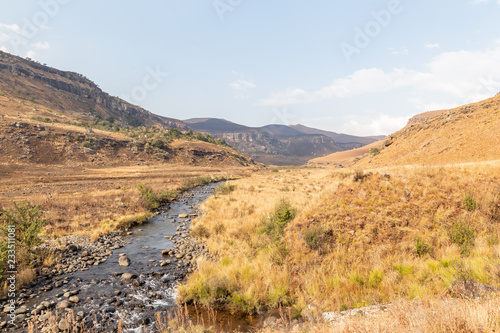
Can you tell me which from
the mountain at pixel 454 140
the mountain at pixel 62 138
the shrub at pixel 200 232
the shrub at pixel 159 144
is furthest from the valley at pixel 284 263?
the shrub at pixel 159 144

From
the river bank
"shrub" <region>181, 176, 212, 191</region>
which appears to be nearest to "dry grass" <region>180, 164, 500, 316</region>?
the river bank

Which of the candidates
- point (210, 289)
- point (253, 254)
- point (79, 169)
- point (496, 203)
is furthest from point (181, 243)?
point (79, 169)

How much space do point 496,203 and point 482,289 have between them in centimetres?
664

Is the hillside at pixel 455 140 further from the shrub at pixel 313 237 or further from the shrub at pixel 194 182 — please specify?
the shrub at pixel 194 182

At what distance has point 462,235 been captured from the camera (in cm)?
754

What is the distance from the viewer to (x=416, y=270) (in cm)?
646

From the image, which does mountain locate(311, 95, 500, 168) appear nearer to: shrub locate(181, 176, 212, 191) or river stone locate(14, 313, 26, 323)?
river stone locate(14, 313, 26, 323)

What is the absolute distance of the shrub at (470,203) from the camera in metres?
8.68

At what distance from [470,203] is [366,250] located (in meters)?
4.73

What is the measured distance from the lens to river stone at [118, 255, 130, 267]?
34.7 feet

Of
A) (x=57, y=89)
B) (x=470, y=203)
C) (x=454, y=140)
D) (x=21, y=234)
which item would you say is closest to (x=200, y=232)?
(x=21, y=234)

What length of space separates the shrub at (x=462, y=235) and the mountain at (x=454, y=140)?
18.0 metres

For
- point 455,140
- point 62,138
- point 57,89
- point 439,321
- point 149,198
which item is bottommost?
point 149,198

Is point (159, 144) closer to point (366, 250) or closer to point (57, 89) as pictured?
point (366, 250)
